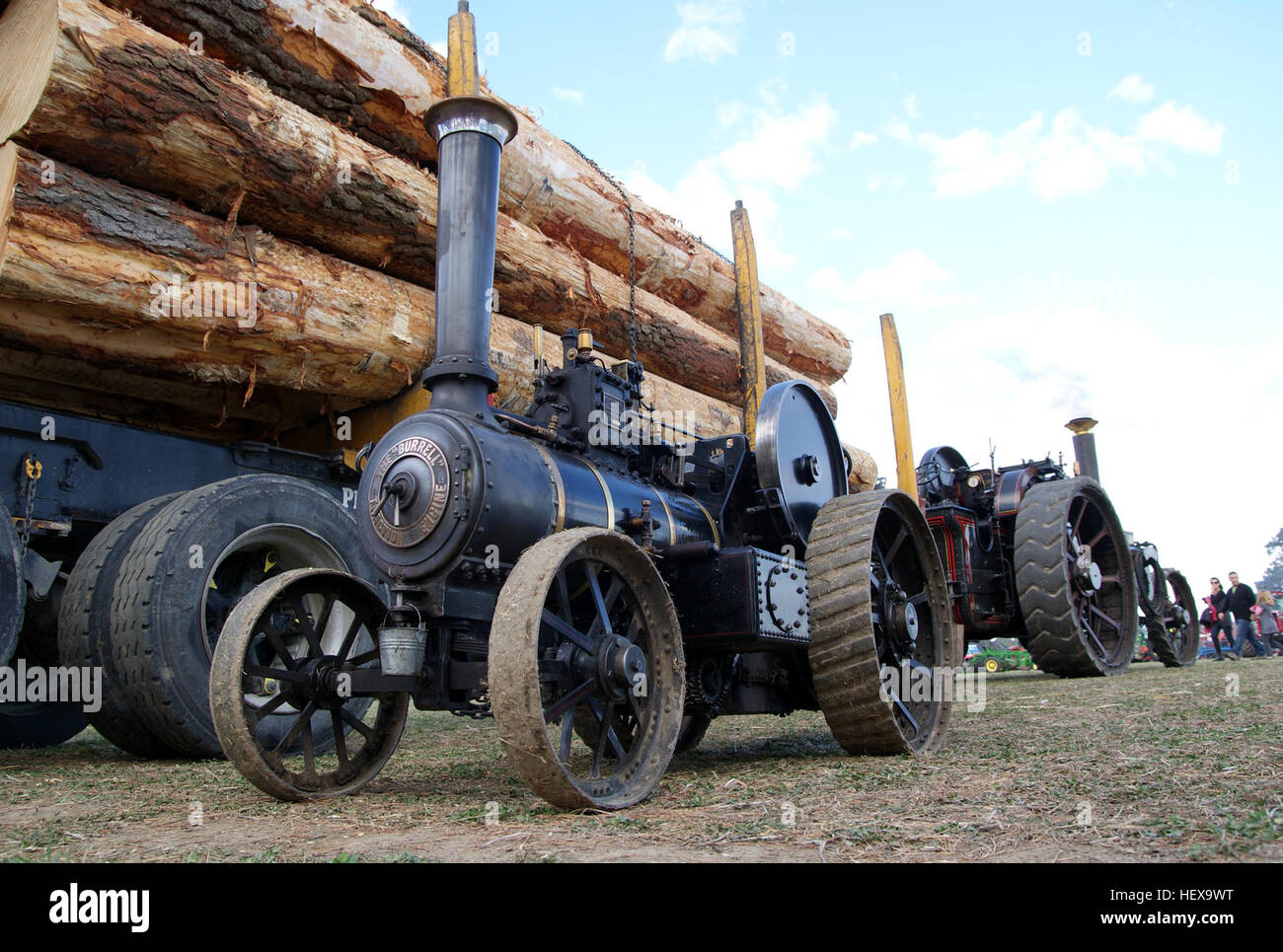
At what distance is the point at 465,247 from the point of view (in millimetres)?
3598

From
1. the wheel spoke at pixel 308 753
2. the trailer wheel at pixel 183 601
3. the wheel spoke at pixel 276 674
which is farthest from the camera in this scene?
the trailer wheel at pixel 183 601

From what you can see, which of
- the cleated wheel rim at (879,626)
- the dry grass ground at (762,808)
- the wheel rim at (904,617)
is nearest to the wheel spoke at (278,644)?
the dry grass ground at (762,808)

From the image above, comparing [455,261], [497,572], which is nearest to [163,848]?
[497,572]

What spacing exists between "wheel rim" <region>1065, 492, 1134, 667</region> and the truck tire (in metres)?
7.39

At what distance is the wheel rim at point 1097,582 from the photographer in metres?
8.73

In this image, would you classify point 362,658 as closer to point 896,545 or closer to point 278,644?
point 278,644

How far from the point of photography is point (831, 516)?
4176 millimetres

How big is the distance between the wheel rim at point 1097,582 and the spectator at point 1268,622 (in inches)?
285

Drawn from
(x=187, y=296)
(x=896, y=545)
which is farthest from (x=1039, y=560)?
(x=187, y=296)

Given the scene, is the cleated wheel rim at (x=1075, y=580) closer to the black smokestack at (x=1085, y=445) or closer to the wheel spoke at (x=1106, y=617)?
the wheel spoke at (x=1106, y=617)

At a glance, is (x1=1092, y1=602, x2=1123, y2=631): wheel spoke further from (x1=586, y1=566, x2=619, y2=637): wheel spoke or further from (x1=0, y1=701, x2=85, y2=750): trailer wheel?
(x1=0, y1=701, x2=85, y2=750): trailer wheel

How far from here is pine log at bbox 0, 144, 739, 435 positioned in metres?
3.76

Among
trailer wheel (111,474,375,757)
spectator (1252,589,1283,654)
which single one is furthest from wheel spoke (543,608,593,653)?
spectator (1252,589,1283,654)
